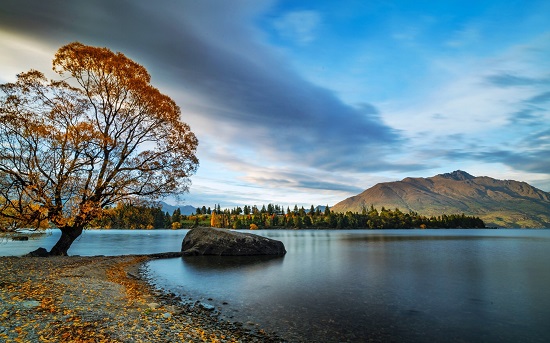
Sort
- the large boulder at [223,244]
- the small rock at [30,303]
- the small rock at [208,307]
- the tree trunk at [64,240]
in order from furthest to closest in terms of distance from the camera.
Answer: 1. the large boulder at [223,244]
2. the tree trunk at [64,240]
3. the small rock at [208,307]
4. the small rock at [30,303]

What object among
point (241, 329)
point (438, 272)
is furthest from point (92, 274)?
point (438, 272)

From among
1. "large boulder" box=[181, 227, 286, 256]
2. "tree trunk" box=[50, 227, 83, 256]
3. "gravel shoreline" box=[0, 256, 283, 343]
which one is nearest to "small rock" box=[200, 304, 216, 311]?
"gravel shoreline" box=[0, 256, 283, 343]

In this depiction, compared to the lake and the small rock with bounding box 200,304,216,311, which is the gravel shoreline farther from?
the lake

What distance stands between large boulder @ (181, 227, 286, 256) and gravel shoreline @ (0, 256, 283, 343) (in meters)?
25.9

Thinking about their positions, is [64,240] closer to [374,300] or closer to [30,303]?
[30,303]

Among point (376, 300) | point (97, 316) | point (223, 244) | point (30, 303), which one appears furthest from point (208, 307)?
point (223, 244)

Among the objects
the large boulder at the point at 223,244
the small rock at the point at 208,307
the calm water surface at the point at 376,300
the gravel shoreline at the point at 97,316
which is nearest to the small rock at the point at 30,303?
the gravel shoreline at the point at 97,316

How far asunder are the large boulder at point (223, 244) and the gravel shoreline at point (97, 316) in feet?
85.1

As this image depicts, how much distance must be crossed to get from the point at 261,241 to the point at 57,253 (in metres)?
26.7

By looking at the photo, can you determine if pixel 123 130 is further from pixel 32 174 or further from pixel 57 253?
pixel 57 253

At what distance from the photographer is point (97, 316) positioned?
1140cm

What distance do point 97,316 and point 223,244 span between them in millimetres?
33272

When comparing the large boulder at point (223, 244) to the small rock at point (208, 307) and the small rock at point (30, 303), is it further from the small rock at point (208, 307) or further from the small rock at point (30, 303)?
the small rock at point (30, 303)

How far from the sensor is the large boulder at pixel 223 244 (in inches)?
1740
